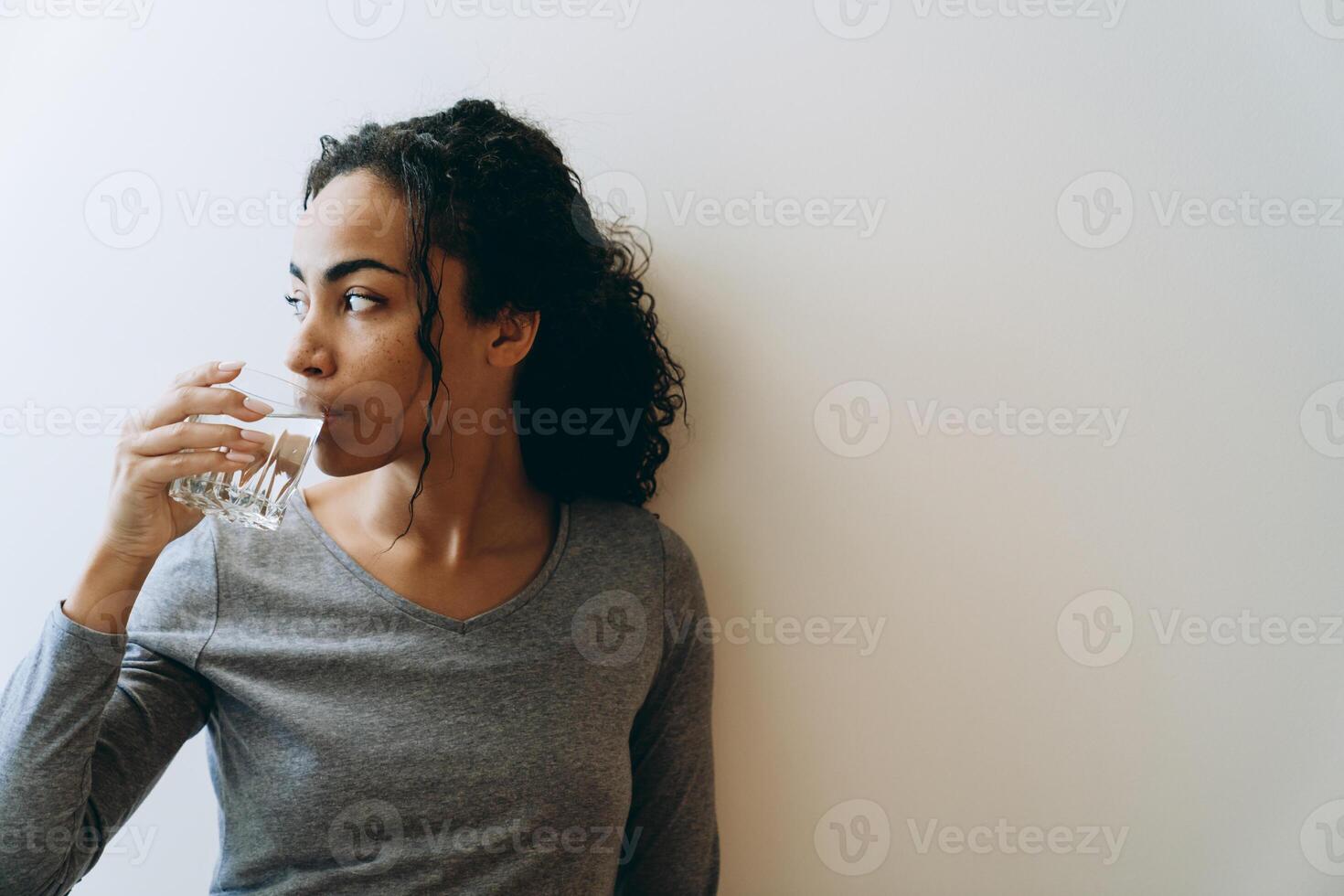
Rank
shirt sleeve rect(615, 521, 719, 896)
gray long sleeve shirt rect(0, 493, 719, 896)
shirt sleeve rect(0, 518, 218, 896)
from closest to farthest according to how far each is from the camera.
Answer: shirt sleeve rect(0, 518, 218, 896), gray long sleeve shirt rect(0, 493, 719, 896), shirt sleeve rect(615, 521, 719, 896)

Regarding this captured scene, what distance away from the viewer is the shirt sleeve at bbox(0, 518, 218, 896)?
34.9 inches

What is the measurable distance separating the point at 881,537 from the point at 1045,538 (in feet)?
0.67

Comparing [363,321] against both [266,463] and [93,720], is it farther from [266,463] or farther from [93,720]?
[93,720]

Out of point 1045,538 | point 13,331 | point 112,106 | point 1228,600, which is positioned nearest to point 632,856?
point 1045,538

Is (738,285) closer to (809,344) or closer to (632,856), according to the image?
(809,344)

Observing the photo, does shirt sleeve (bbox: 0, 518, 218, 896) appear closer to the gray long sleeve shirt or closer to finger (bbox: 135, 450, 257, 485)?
the gray long sleeve shirt

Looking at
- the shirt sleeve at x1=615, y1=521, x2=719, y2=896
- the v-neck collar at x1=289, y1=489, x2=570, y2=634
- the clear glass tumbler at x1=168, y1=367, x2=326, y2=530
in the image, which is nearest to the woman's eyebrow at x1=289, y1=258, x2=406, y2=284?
the clear glass tumbler at x1=168, y1=367, x2=326, y2=530

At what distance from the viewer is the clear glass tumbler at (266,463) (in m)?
0.91

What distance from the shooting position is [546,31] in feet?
3.92

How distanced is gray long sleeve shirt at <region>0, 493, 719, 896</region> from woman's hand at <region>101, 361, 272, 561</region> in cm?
13

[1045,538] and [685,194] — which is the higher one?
[685,194]

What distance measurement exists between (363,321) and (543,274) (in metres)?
0.21

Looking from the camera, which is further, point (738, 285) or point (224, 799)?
point (738, 285)

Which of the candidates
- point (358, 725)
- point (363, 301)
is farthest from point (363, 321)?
point (358, 725)
